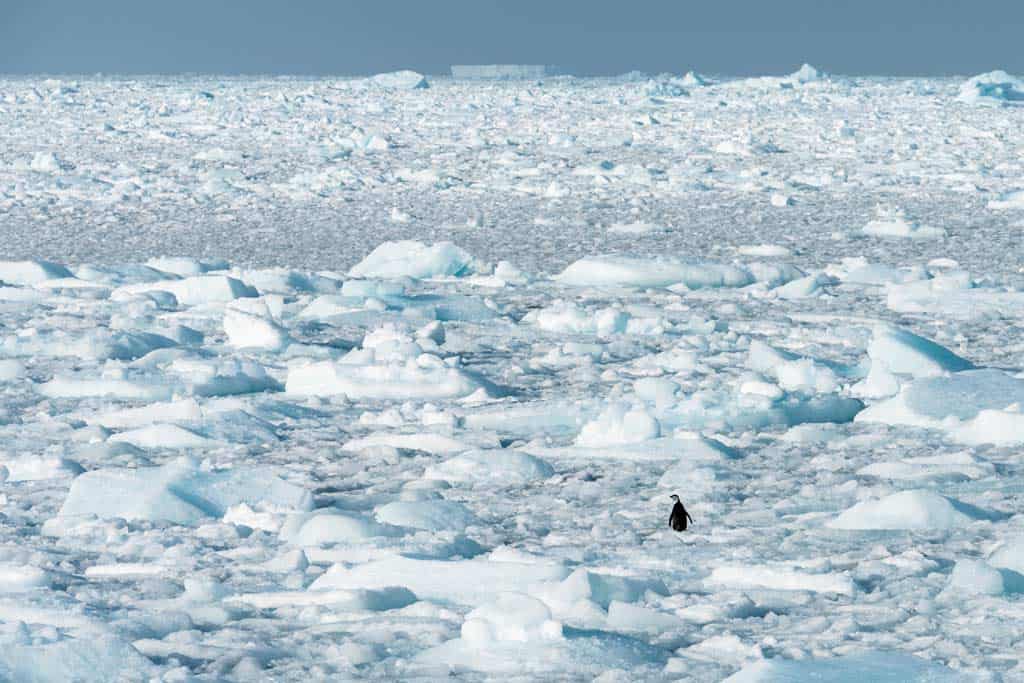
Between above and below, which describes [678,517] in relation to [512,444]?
below

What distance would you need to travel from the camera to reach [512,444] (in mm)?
4582

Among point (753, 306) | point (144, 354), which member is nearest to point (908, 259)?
point (753, 306)

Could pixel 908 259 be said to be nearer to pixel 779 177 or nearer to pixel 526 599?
pixel 779 177

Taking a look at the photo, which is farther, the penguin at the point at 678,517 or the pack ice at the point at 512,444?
the penguin at the point at 678,517

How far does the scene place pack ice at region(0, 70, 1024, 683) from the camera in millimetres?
2904

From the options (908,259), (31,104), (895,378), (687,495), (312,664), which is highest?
(31,104)

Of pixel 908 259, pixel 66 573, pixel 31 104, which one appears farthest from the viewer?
pixel 31 104

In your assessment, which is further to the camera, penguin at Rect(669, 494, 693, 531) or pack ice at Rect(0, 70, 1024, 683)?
penguin at Rect(669, 494, 693, 531)

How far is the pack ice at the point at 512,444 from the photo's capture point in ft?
9.53

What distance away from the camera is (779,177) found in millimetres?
13859

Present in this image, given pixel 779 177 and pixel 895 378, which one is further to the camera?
pixel 779 177

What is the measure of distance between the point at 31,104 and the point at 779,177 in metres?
14.0

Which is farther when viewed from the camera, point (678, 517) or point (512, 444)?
point (512, 444)

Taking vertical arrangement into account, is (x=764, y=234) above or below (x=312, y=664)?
above
